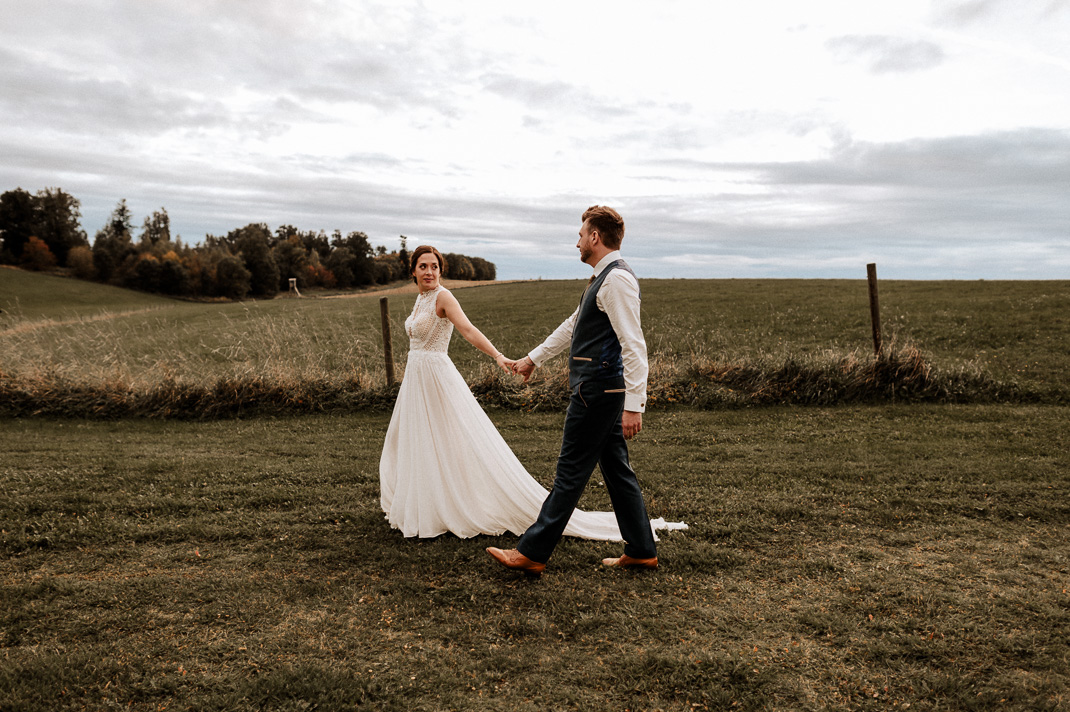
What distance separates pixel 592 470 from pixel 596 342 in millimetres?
901

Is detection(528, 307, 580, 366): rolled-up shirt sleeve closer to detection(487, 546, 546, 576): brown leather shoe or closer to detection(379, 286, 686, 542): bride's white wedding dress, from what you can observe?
detection(379, 286, 686, 542): bride's white wedding dress

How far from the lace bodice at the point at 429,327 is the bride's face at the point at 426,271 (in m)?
0.08

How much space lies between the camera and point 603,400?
4.28 m

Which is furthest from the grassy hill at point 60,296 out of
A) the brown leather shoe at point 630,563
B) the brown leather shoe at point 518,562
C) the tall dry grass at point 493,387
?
the brown leather shoe at point 630,563

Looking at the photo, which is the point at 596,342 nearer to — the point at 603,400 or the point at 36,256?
the point at 603,400

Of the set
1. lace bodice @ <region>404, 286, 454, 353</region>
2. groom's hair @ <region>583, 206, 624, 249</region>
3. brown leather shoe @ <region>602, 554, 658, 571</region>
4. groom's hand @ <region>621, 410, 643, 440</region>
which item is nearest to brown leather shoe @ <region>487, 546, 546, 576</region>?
brown leather shoe @ <region>602, 554, 658, 571</region>

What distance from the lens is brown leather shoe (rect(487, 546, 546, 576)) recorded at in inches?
178

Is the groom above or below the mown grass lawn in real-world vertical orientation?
above

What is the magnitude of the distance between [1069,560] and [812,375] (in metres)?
6.67

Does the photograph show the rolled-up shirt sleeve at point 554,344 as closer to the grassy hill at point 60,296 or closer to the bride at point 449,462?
the bride at point 449,462

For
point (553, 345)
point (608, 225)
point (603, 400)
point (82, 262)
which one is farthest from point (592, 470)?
point (82, 262)

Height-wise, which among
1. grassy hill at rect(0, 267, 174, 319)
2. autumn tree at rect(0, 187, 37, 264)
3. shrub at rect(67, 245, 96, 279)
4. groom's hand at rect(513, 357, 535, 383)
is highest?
autumn tree at rect(0, 187, 37, 264)

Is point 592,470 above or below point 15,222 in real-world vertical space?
below

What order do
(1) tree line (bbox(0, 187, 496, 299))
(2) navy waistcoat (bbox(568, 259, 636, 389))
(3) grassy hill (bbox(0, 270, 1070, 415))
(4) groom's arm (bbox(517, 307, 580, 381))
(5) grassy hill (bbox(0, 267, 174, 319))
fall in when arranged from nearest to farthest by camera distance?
(2) navy waistcoat (bbox(568, 259, 636, 389))
(4) groom's arm (bbox(517, 307, 580, 381))
(3) grassy hill (bbox(0, 270, 1070, 415))
(5) grassy hill (bbox(0, 267, 174, 319))
(1) tree line (bbox(0, 187, 496, 299))
